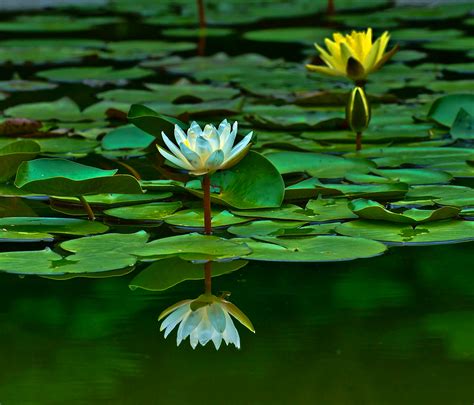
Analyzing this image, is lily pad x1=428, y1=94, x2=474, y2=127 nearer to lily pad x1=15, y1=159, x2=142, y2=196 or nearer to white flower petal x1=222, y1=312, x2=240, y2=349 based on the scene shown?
lily pad x1=15, y1=159, x2=142, y2=196

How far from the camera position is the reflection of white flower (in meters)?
1.78

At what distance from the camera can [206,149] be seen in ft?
7.05

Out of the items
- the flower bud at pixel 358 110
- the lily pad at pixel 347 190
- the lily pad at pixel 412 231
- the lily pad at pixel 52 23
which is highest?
the flower bud at pixel 358 110

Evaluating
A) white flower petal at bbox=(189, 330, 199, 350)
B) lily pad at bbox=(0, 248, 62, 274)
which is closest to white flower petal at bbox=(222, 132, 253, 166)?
lily pad at bbox=(0, 248, 62, 274)

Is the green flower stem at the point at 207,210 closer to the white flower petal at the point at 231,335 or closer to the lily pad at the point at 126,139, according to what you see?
the white flower petal at the point at 231,335

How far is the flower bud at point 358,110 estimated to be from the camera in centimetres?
296

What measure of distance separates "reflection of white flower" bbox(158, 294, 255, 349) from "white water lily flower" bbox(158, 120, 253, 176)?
0.96ft

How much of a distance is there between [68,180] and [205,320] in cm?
59

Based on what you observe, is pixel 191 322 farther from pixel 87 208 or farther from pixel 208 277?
pixel 87 208

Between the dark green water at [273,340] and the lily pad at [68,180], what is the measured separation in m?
0.28

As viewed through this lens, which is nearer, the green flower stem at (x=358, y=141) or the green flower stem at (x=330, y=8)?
the green flower stem at (x=358, y=141)

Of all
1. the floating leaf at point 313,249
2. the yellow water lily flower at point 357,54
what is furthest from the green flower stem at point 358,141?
the floating leaf at point 313,249

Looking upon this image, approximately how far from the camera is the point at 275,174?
2.46m

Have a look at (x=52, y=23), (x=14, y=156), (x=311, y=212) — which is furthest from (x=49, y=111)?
(x=52, y=23)
